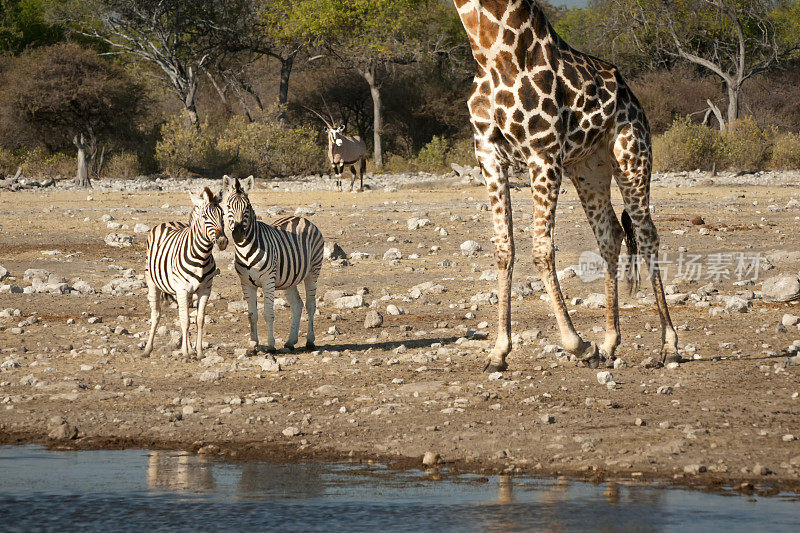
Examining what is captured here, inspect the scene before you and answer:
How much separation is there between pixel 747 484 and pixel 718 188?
19.6m

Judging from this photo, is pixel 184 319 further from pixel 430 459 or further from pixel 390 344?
pixel 430 459

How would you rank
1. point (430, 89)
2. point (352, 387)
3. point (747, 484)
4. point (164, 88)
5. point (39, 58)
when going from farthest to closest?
point (164, 88)
point (430, 89)
point (39, 58)
point (352, 387)
point (747, 484)

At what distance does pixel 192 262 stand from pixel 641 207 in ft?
12.0

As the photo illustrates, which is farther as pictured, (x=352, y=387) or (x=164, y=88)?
(x=164, y=88)

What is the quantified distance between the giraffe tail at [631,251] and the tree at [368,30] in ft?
97.9

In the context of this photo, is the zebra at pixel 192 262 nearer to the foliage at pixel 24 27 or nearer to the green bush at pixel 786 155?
the green bush at pixel 786 155

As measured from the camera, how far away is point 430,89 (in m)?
43.1

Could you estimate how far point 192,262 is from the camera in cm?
888

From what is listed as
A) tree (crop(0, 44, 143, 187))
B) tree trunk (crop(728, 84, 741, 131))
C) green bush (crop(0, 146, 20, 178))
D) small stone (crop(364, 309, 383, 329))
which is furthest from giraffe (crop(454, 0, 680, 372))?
tree trunk (crop(728, 84, 741, 131))

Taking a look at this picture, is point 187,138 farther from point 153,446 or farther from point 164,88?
point 153,446

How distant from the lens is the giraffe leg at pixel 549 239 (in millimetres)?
7734

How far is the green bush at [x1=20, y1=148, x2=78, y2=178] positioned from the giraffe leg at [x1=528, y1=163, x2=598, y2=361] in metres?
29.6

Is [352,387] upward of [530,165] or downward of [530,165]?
downward

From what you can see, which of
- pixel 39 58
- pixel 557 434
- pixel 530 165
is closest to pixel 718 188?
pixel 530 165
